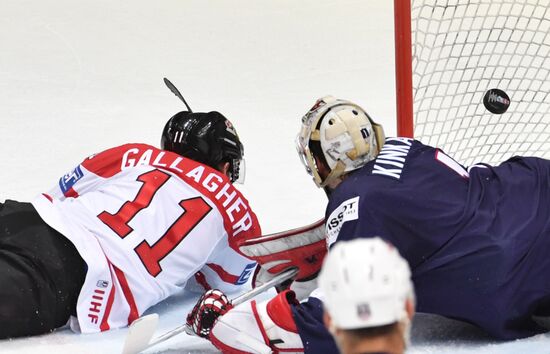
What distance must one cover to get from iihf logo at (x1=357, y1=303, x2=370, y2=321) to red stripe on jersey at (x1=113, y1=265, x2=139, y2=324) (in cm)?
183

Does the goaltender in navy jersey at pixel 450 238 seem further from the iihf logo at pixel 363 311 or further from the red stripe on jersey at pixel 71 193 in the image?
the iihf logo at pixel 363 311

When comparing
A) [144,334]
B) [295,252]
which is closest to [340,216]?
[295,252]

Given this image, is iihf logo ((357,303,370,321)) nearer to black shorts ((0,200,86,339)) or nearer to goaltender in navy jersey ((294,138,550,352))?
goaltender in navy jersey ((294,138,550,352))

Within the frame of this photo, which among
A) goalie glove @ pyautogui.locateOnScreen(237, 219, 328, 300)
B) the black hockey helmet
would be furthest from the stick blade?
the black hockey helmet

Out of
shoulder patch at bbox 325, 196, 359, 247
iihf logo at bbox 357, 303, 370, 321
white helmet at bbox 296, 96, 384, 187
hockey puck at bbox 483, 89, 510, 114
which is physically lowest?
shoulder patch at bbox 325, 196, 359, 247

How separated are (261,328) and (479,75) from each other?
1.76 m

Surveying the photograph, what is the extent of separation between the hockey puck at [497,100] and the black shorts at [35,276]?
5.00 ft

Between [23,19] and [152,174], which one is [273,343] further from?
[23,19]

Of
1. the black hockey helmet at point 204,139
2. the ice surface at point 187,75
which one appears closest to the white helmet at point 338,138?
the black hockey helmet at point 204,139

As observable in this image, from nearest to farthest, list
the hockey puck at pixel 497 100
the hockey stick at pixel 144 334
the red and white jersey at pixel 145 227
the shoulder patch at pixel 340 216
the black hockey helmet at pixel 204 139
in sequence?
1. the shoulder patch at pixel 340 216
2. the hockey stick at pixel 144 334
3. the red and white jersey at pixel 145 227
4. the black hockey helmet at pixel 204 139
5. the hockey puck at pixel 497 100

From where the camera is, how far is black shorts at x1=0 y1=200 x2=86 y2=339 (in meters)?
2.81

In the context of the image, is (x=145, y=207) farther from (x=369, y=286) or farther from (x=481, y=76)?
(x=369, y=286)

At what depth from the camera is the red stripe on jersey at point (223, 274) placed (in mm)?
3211

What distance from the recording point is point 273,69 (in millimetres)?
6039
